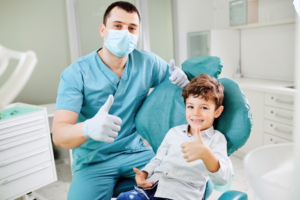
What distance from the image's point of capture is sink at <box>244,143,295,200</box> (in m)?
0.40

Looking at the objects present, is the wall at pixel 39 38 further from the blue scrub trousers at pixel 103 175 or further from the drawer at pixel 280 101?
the drawer at pixel 280 101

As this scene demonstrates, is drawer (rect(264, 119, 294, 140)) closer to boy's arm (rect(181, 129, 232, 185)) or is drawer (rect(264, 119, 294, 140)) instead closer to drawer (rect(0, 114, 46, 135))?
boy's arm (rect(181, 129, 232, 185))

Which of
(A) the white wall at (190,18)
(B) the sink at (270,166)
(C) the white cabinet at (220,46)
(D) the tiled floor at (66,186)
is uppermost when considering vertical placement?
(A) the white wall at (190,18)

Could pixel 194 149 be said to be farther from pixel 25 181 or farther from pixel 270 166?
pixel 25 181

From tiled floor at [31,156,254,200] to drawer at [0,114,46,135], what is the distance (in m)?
0.69

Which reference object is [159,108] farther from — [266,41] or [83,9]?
[266,41]

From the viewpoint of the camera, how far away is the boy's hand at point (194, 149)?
94 centimetres

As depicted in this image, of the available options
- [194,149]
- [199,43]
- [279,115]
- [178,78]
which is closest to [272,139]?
[279,115]

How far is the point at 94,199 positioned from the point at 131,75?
75 cm

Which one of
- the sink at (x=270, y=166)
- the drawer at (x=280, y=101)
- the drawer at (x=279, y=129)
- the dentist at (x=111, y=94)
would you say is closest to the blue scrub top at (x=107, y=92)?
the dentist at (x=111, y=94)

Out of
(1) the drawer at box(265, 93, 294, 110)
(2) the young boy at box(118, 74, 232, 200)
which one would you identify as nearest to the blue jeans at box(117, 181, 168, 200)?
(2) the young boy at box(118, 74, 232, 200)

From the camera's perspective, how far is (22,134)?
2.22 m

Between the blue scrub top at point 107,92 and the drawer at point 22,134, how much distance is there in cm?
77

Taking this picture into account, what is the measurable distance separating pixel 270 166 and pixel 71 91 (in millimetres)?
1235
